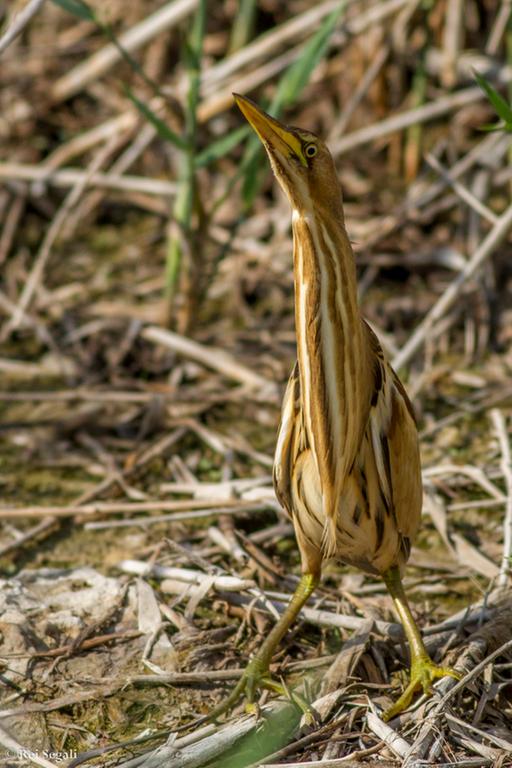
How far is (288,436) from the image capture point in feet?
7.28


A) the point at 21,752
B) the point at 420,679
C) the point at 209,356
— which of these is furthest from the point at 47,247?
the point at 420,679

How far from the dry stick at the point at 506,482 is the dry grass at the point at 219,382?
13 mm

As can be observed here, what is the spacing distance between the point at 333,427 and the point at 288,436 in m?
0.17

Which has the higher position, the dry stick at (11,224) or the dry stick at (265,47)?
Answer: the dry stick at (265,47)

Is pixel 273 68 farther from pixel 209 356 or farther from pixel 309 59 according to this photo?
pixel 209 356

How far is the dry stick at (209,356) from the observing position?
3.54m

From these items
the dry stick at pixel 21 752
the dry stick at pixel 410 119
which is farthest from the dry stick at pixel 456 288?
the dry stick at pixel 21 752

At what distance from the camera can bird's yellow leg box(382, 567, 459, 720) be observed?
2162mm

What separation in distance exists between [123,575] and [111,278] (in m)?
1.83

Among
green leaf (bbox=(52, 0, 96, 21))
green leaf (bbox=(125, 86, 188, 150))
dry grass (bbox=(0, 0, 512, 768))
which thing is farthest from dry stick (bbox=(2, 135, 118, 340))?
green leaf (bbox=(52, 0, 96, 21))

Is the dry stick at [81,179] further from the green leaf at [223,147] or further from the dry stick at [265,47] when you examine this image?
the green leaf at [223,147]

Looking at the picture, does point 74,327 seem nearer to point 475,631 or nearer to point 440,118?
point 440,118

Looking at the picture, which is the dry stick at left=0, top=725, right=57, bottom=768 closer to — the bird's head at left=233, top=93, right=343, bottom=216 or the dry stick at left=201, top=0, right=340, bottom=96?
the bird's head at left=233, top=93, right=343, bottom=216

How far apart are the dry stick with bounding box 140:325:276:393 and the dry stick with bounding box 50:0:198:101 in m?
0.98
